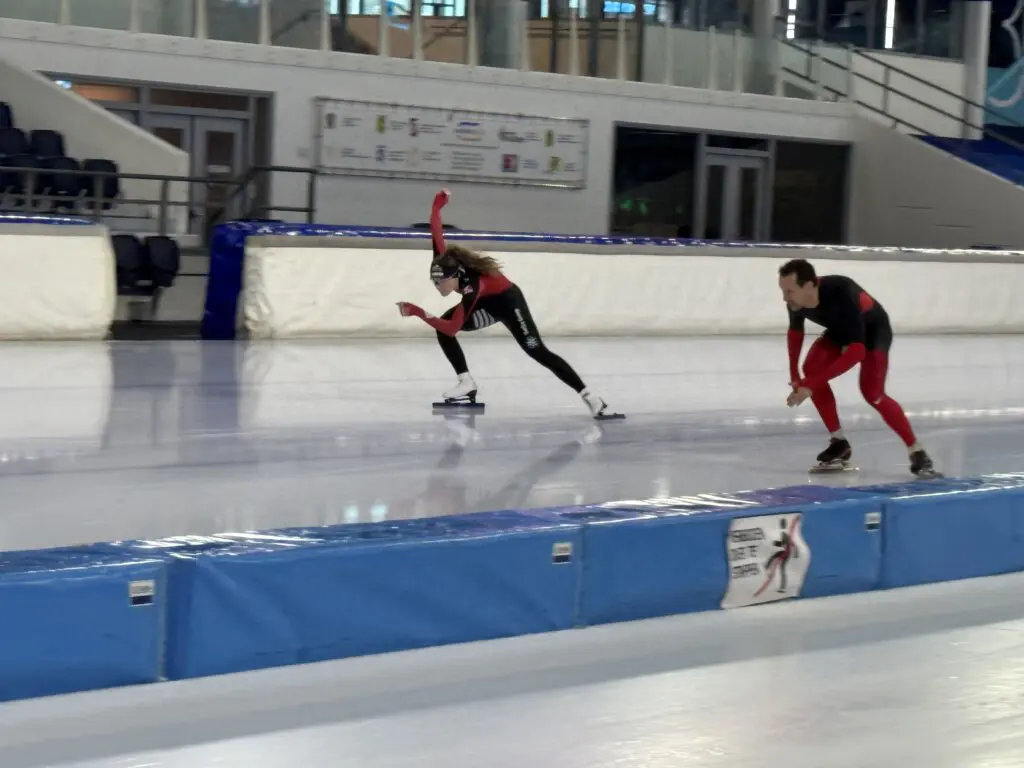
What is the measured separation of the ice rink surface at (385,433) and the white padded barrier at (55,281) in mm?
319

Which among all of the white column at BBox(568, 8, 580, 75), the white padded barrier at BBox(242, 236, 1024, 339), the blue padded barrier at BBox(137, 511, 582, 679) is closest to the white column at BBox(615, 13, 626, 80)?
the white column at BBox(568, 8, 580, 75)

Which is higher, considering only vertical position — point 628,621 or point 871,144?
point 871,144

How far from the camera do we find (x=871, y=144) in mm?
22000

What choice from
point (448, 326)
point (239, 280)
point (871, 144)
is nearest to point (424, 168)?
point (239, 280)

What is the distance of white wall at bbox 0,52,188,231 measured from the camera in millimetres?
15016

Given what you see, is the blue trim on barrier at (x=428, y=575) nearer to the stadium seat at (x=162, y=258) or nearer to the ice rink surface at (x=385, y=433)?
the ice rink surface at (x=385, y=433)

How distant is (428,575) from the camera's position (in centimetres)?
411

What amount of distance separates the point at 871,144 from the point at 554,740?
786 inches

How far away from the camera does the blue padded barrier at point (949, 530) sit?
514 centimetres

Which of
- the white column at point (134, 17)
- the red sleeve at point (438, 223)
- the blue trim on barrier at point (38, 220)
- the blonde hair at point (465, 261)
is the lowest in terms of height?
the blonde hair at point (465, 261)

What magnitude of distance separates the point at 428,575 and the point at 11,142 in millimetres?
11850

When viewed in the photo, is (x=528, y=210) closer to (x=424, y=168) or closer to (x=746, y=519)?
(x=424, y=168)

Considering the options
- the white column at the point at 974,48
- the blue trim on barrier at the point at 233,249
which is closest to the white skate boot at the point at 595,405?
the blue trim on barrier at the point at 233,249

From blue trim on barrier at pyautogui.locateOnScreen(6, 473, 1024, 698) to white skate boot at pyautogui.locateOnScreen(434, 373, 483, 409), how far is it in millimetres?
3512
